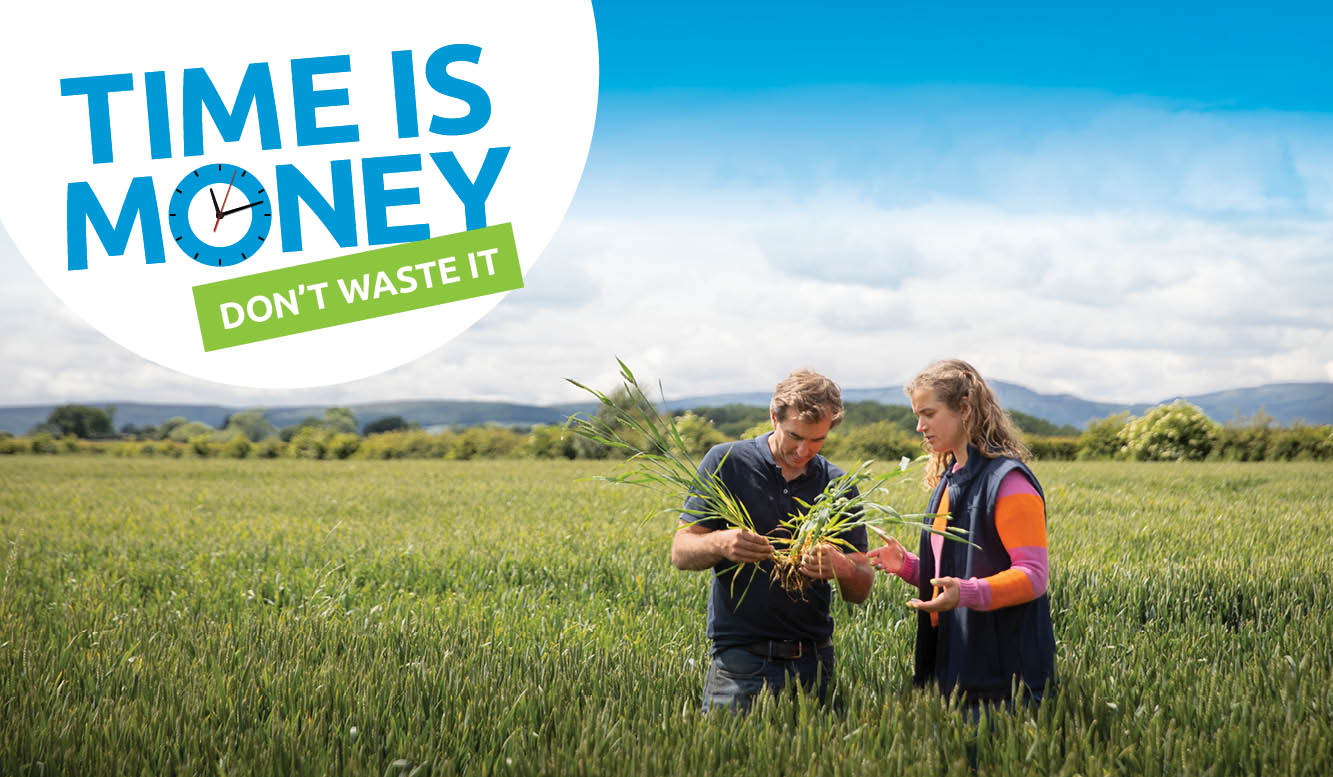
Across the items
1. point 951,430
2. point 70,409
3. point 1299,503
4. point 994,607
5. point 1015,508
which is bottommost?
point 1299,503

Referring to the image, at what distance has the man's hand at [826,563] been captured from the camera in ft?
12.1

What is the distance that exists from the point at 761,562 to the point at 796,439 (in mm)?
700

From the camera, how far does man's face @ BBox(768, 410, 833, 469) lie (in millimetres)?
3826

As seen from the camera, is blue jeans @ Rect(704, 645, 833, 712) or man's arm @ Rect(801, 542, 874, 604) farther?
blue jeans @ Rect(704, 645, 833, 712)

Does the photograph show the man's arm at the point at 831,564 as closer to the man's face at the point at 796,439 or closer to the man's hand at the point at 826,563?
the man's hand at the point at 826,563

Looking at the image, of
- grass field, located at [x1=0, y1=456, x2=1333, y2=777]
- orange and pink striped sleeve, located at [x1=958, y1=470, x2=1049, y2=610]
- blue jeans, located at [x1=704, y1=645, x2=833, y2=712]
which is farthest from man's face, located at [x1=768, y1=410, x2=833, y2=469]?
grass field, located at [x1=0, y1=456, x2=1333, y2=777]

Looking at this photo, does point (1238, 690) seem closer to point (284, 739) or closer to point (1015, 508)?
point (1015, 508)

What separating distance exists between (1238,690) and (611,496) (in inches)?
510

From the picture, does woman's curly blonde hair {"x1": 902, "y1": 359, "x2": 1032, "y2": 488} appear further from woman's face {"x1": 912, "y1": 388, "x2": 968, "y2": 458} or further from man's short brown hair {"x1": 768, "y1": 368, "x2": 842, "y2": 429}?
man's short brown hair {"x1": 768, "y1": 368, "x2": 842, "y2": 429}

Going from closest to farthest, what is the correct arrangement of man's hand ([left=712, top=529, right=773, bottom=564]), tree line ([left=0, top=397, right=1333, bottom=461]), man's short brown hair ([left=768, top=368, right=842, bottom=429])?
man's hand ([left=712, top=529, right=773, bottom=564]) < man's short brown hair ([left=768, top=368, right=842, bottom=429]) < tree line ([left=0, top=397, right=1333, bottom=461])

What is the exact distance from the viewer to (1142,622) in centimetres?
712

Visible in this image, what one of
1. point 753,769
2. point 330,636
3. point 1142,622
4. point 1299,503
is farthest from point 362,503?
point 1299,503

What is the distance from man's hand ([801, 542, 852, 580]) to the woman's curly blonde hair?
0.75 metres

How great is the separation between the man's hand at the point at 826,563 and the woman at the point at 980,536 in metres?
0.19
